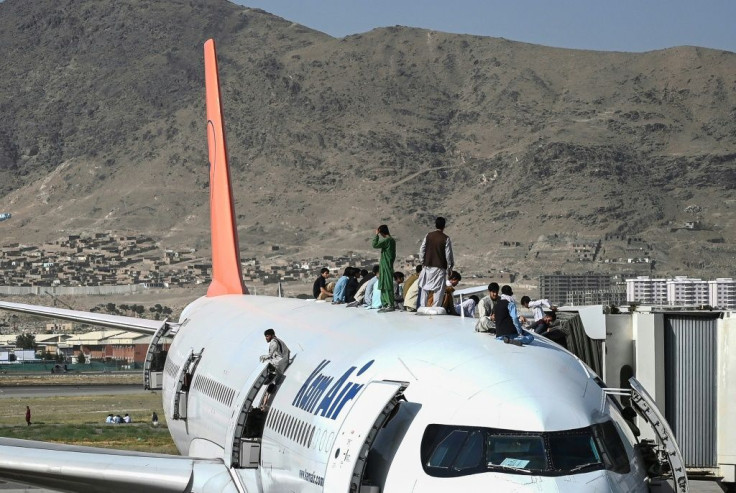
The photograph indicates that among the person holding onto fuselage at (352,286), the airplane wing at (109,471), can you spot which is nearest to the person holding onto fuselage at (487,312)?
the airplane wing at (109,471)

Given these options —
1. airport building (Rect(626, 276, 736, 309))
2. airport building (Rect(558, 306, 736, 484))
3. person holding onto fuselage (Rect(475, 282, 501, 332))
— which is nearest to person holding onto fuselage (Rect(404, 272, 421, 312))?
person holding onto fuselage (Rect(475, 282, 501, 332))

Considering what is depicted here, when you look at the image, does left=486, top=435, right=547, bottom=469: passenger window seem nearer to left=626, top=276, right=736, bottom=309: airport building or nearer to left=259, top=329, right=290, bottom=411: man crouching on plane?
left=259, top=329, right=290, bottom=411: man crouching on plane

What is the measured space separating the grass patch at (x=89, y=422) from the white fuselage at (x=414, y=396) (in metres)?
25.8

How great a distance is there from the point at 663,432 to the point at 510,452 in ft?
6.62

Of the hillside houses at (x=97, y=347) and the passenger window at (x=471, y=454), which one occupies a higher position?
the passenger window at (x=471, y=454)

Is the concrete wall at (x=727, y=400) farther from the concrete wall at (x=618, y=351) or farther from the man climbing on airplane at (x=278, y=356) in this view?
the man climbing on airplane at (x=278, y=356)

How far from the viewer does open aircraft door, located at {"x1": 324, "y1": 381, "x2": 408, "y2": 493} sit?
11.5 meters

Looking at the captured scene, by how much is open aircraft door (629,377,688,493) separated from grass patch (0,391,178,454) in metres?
29.1

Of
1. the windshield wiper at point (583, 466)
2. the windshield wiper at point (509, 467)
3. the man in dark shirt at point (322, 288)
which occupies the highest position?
the man in dark shirt at point (322, 288)

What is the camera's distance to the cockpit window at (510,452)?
10961 millimetres

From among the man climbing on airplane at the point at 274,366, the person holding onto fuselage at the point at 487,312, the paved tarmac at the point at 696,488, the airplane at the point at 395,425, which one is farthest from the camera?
the paved tarmac at the point at 696,488

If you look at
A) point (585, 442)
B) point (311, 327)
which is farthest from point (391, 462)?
point (311, 327)

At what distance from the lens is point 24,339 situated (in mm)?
187000

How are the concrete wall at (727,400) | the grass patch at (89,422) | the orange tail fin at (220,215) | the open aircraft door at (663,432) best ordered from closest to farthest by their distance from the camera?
the open aircraft door at (663,432) → the concrete wall at (727,400) → the orange tail fin at (220,215) → the grass patch at (89,422)
